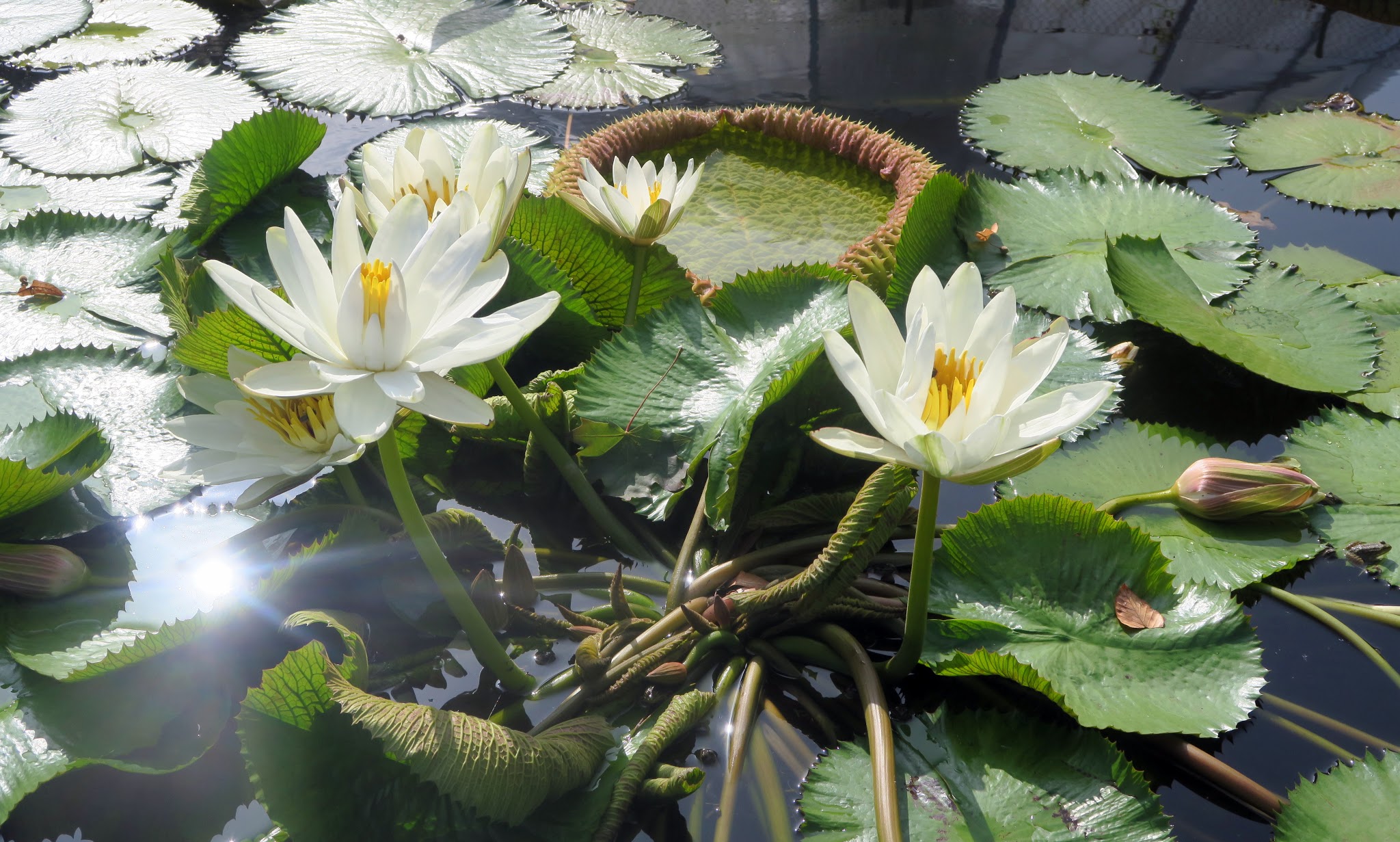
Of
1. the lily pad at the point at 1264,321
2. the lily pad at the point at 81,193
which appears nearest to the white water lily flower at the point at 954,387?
the lily pad at the point at 1264,321

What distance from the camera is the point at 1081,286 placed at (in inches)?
75.1

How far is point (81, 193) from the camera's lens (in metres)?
2.28

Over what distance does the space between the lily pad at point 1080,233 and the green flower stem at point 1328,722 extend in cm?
82

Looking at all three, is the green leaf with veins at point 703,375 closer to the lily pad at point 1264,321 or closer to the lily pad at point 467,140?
the lily pad at point 1264,321

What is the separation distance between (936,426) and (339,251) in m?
0.64

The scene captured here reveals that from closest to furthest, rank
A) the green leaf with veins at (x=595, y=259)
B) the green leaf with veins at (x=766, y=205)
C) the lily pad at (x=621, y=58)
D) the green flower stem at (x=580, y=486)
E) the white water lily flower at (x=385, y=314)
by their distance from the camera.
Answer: the white water lily flower at (x=385, y=314) < the green flower stem at (x=580, y=486) < the green leaf with veins at (x=595, y=259) < the green leaf with veins at (x=766, y=205) < the lily pad at (x=621, y=58)

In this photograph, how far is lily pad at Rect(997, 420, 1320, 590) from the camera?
4.57ft

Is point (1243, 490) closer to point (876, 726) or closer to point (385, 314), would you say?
point (876, 726)

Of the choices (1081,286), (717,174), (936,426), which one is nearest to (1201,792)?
(936,426)

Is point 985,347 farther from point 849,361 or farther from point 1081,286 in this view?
point 1081,286

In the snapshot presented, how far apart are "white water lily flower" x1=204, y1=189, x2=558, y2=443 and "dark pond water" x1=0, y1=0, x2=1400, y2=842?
21.4 inches

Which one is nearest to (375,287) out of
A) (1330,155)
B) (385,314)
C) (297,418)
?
(385,314)

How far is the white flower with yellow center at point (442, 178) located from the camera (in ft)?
3.84

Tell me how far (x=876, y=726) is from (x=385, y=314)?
723mm
